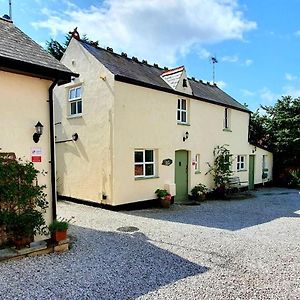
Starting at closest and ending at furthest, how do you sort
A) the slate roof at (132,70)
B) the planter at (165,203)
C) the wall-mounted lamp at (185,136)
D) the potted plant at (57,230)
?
the potted plant at (57,230)
the slate roof at (132,70)
the planter at (165,203)
the wall-mounted lamp at (185,136)

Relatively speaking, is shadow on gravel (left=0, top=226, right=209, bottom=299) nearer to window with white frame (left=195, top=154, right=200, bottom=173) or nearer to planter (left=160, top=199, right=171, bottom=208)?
planter (left=160, top=199, right=171, bottom=208)

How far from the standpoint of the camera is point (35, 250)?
5.88m

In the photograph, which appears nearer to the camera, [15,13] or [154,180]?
[15,13]

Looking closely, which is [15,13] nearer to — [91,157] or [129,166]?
[91,157]

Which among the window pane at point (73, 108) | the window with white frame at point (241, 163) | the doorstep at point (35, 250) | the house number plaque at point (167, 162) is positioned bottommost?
the doorstep at point (35, 250)

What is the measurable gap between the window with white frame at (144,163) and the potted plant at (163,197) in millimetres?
839

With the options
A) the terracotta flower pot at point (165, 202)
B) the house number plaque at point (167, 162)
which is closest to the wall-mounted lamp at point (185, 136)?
the house number plaque at point (167, 162)

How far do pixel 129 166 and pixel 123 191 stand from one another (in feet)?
3.51

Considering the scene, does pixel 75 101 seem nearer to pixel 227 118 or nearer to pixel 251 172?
pixel 227 118

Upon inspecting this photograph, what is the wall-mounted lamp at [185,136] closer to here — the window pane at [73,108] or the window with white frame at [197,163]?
the window with white frame at [197,163]

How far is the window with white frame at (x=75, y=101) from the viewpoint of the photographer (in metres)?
12.8

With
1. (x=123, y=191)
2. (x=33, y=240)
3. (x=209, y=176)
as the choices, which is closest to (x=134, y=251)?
(x=33, y=240)

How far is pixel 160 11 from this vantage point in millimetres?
9977

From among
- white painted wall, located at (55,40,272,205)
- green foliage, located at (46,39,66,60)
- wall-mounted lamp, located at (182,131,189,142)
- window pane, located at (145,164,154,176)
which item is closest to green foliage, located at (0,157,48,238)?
white painted wall, located at (55,40,272,205)
